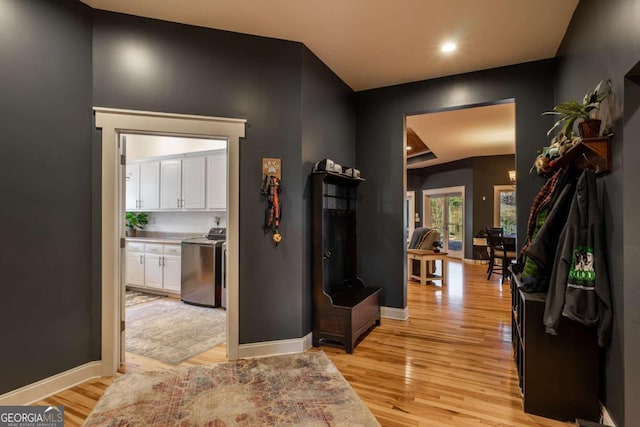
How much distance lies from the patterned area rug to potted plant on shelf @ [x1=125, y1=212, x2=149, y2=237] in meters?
1.19

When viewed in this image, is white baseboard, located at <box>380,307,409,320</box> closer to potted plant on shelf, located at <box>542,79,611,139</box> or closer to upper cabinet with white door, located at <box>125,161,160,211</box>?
potted plant on shelf, located at <box>542,79,611,139</box>

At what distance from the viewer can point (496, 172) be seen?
28.2 ft

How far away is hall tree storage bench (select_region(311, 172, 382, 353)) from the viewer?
304cm

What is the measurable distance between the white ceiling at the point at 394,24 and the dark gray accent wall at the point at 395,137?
239mm

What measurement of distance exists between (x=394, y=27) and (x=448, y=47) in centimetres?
67

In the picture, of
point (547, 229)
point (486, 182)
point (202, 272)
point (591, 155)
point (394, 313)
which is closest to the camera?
point (591, 155)

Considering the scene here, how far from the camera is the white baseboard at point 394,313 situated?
3.88 m

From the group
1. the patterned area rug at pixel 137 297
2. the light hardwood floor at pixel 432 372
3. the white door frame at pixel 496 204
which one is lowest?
the light hardwood floor at pixel 432 372

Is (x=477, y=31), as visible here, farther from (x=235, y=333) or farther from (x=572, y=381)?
(x=235, y=333)

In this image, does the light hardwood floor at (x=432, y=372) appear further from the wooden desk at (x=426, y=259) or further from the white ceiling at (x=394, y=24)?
the white ceiling at (x=394, y=24)

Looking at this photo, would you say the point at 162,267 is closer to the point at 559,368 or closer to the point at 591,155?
the point at 559,368

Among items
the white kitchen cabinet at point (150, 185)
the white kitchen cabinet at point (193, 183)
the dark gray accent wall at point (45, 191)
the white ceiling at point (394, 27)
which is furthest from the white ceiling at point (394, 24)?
the white kitchen cabinet at point (150, 185)

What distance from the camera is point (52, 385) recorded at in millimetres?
2242

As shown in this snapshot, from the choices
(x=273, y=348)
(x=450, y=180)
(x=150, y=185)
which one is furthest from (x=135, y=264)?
(x=450, y=180)
